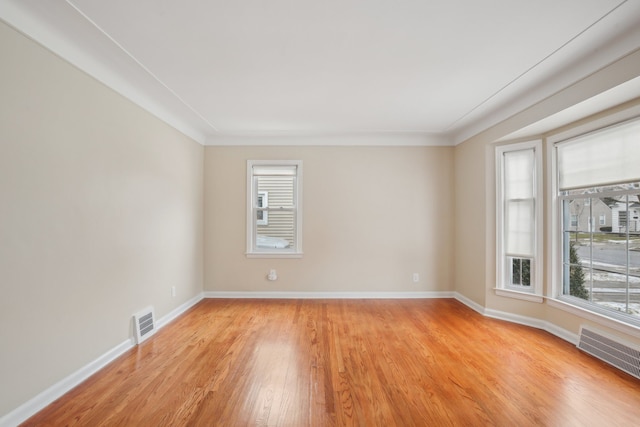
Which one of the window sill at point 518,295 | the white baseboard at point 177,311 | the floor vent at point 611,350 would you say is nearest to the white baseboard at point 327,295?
the white baseboard at point 177,311

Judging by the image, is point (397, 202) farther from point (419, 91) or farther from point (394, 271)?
point (419, 91)

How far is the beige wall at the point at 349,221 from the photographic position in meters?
4.65

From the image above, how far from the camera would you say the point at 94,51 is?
2277mm

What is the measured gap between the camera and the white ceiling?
1.82 m

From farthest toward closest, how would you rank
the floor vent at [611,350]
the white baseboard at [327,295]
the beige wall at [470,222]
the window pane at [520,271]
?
1. the white baseboard at [327,295]
2. the beige wall at [470,222]
3. the window pane at [520,271]
4. the floor vent at [611,350]

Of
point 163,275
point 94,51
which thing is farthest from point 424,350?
point 94,51

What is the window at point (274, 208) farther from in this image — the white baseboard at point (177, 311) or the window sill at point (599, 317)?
the window sill at point (599, 317)

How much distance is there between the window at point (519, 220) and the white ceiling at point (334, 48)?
0.59 meters

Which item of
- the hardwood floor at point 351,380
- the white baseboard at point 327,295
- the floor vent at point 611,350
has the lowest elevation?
the hardwood floor at point 351,380

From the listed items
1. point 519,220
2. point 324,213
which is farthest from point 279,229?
point 519,220

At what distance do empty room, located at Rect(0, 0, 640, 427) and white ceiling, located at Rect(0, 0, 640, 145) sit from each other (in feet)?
0.07

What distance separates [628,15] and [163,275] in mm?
4739

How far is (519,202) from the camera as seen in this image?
3590mm

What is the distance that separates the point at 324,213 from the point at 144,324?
2.79 meters
